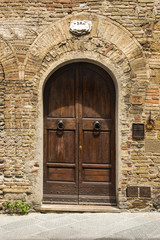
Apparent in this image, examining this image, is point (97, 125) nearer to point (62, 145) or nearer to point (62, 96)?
point (62, 145)

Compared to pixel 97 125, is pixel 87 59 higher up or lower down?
higher up

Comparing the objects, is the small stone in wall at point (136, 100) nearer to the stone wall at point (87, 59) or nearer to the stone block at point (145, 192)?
the stone wall at point (87, 59)

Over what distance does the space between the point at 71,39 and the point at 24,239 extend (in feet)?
11.7

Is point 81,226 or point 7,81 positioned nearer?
point 81,226

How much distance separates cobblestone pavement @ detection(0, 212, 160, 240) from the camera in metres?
3.70

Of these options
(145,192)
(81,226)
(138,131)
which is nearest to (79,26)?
(138,131)

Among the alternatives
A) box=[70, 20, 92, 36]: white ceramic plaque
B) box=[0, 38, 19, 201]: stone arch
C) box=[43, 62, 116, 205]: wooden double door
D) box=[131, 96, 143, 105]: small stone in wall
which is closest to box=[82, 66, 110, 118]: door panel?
box=[43, 62, 116, 205]: wooden double door

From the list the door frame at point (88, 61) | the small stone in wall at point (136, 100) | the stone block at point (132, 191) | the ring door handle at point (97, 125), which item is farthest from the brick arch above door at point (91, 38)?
the stone block at point (132, 191)

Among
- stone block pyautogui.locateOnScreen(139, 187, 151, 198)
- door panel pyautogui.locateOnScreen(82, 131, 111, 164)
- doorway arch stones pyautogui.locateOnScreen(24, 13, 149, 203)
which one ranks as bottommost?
stone block pyautogui.locateOnScreen(139, 187, 151, 198)

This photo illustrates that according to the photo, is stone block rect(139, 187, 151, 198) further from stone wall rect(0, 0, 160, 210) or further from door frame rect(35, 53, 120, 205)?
door frame rect(35, 53, 120, 205)

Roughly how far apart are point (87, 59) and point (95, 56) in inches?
6.5

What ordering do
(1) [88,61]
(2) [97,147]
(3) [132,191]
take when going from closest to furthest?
(3) [132,191], (1) [88,61], (2) [97,147]

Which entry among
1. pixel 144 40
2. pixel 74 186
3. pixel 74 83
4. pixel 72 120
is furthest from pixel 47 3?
pixel 74 186

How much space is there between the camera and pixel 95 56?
4.71 m
